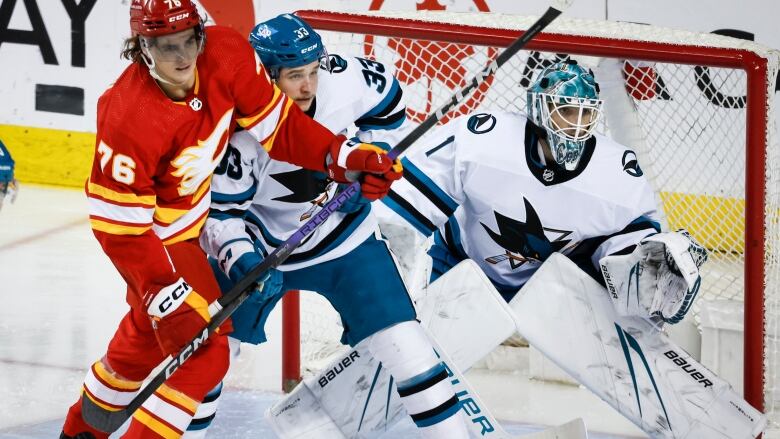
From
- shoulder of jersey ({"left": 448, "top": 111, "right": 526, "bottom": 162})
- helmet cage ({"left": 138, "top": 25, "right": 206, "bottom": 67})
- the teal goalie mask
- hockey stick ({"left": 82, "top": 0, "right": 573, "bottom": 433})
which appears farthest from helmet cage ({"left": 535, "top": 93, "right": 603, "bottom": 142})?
helmet cage ({"left": 138, "top": 25, "right": 206, "bottom": 67})

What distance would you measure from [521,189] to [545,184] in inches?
2.3

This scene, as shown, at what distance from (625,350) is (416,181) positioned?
652 mm

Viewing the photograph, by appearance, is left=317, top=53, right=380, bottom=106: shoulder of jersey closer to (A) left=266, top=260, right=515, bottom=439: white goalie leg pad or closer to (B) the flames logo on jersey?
(B) the flames logo on jersey

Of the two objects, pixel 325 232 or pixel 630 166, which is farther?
pixel 630 166

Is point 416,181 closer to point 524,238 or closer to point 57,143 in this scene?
point 524,238

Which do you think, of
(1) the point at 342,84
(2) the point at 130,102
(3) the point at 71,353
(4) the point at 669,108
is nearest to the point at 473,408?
(1) the point at 342,84

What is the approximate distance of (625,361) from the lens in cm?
297

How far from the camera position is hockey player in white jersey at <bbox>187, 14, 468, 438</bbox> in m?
2.57

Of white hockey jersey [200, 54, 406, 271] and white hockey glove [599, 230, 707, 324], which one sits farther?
white hockey glove [599, 230, 707, 324]

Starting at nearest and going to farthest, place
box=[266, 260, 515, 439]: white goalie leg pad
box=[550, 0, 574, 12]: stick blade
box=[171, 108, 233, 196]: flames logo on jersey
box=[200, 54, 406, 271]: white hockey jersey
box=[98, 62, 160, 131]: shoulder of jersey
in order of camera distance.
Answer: box=[98, 62, 160, 131]: shoulder of jersey → box=[171, 108, 233, 196]: flames logo on jersey → box=[550, 0, 574, 12]: stick blade → box=[200, 54, 406, 271]: white hockey jersey → box=[266, 260, 515, 439]: white goalie leg pad

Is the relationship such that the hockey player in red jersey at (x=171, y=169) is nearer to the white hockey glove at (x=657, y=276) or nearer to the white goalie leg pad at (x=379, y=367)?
the white goalie leg pad at (x=379, y=367)

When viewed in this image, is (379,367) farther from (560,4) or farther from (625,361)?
(560,4)

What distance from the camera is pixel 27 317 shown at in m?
4.07

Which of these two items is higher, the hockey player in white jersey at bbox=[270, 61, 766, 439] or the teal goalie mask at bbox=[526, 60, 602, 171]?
the teal goalie mask at bbox=[526, 60, 602, 171]
